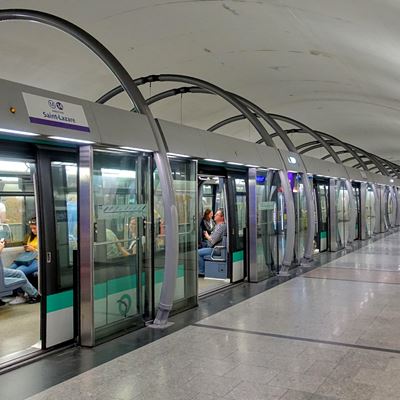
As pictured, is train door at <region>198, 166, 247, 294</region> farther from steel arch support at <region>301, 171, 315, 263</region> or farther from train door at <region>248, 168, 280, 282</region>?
steel arch support at <region>301, 171, 315, 263</region>

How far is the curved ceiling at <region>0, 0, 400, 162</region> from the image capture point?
5.91 m

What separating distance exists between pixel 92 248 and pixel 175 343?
4.36 feet

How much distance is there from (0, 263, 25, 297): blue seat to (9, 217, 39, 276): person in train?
0.97 metres

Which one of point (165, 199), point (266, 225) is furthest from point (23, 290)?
point (266, 225)

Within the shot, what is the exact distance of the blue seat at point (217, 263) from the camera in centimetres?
933

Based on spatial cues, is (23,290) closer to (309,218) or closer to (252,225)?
(252,225)

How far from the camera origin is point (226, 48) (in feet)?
27.3

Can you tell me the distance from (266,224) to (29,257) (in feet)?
14.2

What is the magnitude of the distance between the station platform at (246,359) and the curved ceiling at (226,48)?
10.6 ft

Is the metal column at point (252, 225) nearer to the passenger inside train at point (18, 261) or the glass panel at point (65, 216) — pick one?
the passenger inside train at point (18, 261)

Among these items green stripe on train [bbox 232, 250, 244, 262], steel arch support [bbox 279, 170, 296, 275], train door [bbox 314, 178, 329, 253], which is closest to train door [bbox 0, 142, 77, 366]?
green stripe on train [bbox 232, 250, 244, 262]

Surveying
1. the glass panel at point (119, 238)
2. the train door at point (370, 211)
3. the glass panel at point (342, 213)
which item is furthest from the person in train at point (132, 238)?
the train door at point (370, 211)

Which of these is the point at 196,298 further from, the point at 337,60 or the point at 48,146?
the point at 337,60

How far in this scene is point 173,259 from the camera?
19.0 feet
